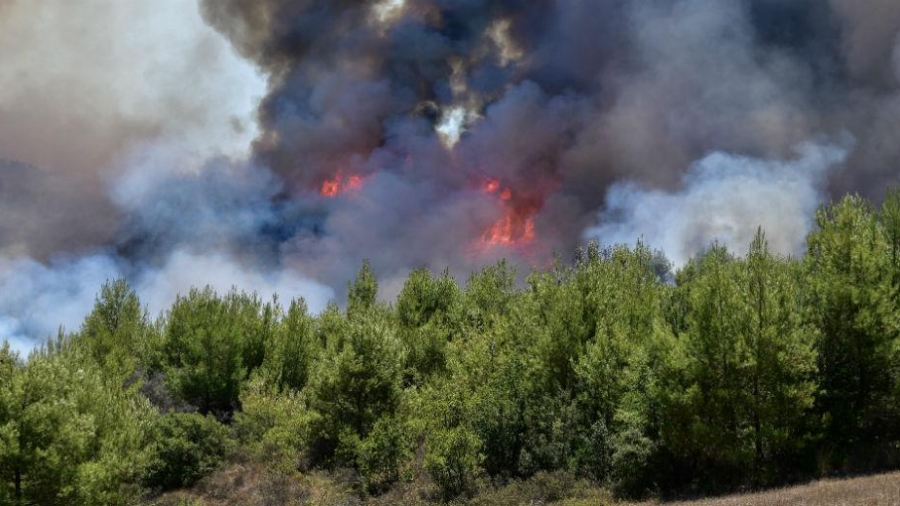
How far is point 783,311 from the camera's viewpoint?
34625mm

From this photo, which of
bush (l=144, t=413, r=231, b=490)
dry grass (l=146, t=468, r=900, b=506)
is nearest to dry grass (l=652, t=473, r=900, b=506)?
dry grass (l=146, t=468, r=900, b=506)

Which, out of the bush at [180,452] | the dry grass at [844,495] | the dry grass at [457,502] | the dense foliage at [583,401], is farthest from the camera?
the bush at [180,452]

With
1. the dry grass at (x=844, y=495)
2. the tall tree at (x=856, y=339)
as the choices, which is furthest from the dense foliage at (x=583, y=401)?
the dry grass at (x=844, y=495)

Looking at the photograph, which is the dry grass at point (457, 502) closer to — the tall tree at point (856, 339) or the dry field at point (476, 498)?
the dry field at point (476, 498)

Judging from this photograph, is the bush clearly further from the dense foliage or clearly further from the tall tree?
the tall tree

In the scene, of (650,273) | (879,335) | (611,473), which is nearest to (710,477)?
(611,473)

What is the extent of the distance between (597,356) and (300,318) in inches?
1531

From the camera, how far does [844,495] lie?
74.0 ft

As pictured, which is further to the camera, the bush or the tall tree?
the bush

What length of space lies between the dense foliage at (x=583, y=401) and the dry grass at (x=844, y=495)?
7039mm

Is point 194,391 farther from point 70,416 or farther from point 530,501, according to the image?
point 530,501

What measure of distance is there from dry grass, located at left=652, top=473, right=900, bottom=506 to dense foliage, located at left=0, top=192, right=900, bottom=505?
704cm

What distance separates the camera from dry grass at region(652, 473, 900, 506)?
2034cm

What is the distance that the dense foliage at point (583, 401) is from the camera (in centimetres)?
3356
